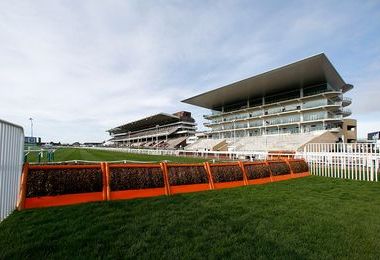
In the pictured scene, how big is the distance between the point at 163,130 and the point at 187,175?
341ft

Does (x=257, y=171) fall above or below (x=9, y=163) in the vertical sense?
below

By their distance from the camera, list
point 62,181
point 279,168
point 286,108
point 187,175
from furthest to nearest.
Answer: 1. point 286,108
2. point 279,168
3. point 187,175
4. point 62,181

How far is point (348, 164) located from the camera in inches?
504

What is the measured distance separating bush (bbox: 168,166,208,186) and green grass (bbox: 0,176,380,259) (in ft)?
3.59

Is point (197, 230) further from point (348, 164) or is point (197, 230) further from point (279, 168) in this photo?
point (348, 164)

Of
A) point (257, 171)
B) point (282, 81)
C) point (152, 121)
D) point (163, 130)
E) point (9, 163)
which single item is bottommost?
point (257, 171)

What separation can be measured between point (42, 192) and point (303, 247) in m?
5.59

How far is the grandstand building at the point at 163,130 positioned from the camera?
102 meters

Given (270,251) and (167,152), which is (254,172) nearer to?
(270,251)

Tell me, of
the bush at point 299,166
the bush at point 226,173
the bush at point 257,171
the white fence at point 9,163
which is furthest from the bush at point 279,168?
the white fence at point 9,163

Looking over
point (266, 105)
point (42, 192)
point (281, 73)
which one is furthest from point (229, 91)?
point (42, 192)

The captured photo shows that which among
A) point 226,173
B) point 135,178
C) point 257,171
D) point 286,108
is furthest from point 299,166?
point 286,108

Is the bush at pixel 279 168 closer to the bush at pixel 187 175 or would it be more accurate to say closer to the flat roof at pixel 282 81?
the bush at pixel 187 175

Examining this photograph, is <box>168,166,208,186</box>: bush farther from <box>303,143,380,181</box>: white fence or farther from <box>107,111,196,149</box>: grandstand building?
<box>107,111,196,149</box>: grandstand building
